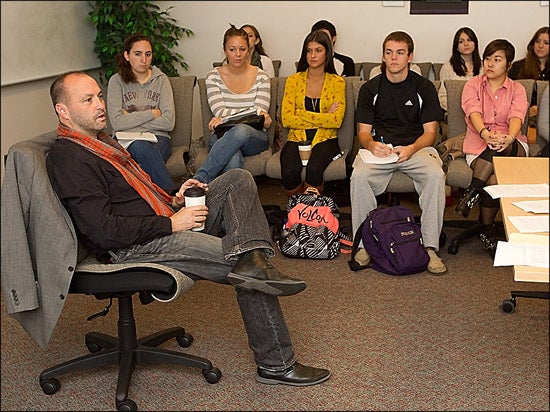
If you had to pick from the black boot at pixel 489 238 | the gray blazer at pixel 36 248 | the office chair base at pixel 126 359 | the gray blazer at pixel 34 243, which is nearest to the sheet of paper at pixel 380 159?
the black boot at pixel 489 238

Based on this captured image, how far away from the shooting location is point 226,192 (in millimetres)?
2885

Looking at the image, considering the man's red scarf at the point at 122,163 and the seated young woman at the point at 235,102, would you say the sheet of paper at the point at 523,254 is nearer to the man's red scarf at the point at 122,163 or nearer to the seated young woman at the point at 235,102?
the man's red scarf at the point at 122,163

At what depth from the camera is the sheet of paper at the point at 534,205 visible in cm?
202

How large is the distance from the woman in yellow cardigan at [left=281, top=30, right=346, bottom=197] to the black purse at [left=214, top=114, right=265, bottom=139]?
0.48ft

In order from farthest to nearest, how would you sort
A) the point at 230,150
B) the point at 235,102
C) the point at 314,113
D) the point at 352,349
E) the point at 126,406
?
the point at 235,102, the point at 314,113, the point at 230,150, the point at 352,349, the point at 126,406

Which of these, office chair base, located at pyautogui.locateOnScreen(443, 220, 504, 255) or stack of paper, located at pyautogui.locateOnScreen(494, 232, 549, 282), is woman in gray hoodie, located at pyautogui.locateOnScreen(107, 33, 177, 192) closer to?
office chair base, located at pyautogui.locateOnScreen(443, 220, 504, 255)

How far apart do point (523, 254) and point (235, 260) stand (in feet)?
3.42

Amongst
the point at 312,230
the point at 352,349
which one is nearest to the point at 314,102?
the point at 312,230

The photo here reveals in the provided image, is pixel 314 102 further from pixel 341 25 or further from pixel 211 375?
pixel 211 375

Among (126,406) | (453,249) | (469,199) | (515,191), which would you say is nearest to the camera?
(515,191)

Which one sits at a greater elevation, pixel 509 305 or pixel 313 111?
pixel 313 111

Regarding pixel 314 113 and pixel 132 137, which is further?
pixel 314 113

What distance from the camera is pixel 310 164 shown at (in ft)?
14.4

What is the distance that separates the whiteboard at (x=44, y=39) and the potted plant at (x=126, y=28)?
91 mm
